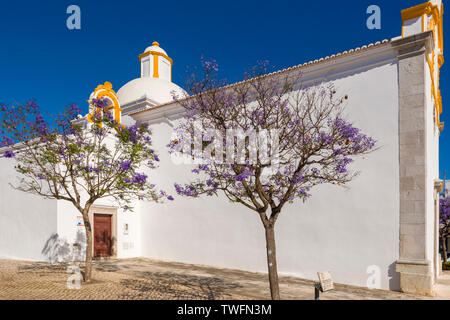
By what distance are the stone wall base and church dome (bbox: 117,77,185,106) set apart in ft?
47.9

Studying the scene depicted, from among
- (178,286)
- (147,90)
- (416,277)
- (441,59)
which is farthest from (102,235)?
(441,59)

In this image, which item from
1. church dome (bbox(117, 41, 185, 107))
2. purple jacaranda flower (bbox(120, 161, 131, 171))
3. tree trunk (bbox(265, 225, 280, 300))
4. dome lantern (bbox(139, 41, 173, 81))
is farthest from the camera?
dome lantern (bbox(139, 41, 173, 81))

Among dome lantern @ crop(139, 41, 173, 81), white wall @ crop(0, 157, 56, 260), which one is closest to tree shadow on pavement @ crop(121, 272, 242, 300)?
white wall @ crop(0, 157, 56, 260)

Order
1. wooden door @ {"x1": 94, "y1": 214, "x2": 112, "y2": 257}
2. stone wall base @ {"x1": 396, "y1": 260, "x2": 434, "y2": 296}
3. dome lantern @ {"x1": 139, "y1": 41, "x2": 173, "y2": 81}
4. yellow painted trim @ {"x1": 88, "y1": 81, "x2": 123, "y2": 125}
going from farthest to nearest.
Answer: dome lantern @ {"x1": 139, "y1": 41, "x2": 173, "y2": 81} → yellow painted trim @ {"x1": 88, "y1": 81, "x2": 123, "y2": 125} → wooden door @ {"x1": 94, "y1": 214, "x2": 112, "y2": 257} → stone wall base @ {"x1": 396, "y1": 260, "x2": 434, "y2": 296}

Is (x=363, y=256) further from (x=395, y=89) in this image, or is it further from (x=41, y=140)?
(x=41, y=140)

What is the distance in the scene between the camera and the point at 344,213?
10211 millimetres

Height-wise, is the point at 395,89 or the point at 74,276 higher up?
the point at 395,89

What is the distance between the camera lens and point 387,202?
9.48 m

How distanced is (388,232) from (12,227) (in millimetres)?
13708

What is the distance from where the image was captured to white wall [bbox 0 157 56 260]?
13.0 metres

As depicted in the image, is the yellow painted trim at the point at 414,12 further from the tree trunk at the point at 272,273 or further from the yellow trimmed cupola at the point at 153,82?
the yellow trimmed cupola at the point at 153,82

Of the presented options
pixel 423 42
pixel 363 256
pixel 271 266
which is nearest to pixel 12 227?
pixel 271 266

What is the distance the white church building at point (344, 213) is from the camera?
9156mm

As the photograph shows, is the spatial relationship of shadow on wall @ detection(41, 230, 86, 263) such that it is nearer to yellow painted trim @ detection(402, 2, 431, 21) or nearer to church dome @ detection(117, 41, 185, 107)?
church dome @ detection(117, 41, 185, 107)
